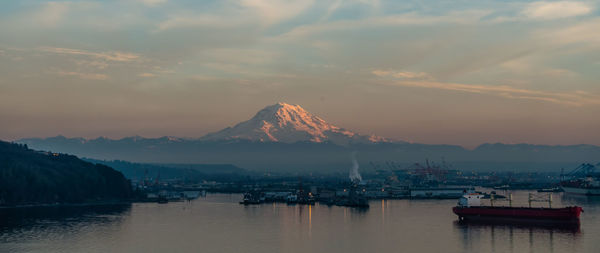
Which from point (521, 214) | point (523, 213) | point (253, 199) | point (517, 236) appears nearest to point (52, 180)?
point (253, 199)

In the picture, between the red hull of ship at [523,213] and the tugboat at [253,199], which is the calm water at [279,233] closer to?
the red hull of ship at [523,213]

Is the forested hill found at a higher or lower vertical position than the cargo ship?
higher

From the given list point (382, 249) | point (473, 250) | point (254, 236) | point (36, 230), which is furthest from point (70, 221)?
point (473, 250)

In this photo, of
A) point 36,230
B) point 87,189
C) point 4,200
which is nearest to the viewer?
point 36,230

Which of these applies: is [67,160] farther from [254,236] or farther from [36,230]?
[254,236]

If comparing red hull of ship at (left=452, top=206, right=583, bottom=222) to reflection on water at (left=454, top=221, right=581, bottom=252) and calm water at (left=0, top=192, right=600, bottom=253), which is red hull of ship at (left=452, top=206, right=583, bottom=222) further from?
calm water at (left=0, top=192, right=600, bottom=253)

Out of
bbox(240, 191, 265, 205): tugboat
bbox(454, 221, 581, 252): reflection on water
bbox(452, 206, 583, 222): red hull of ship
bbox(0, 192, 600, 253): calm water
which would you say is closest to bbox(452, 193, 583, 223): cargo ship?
bbox(452, 206, 583, 222): red hull of ship
